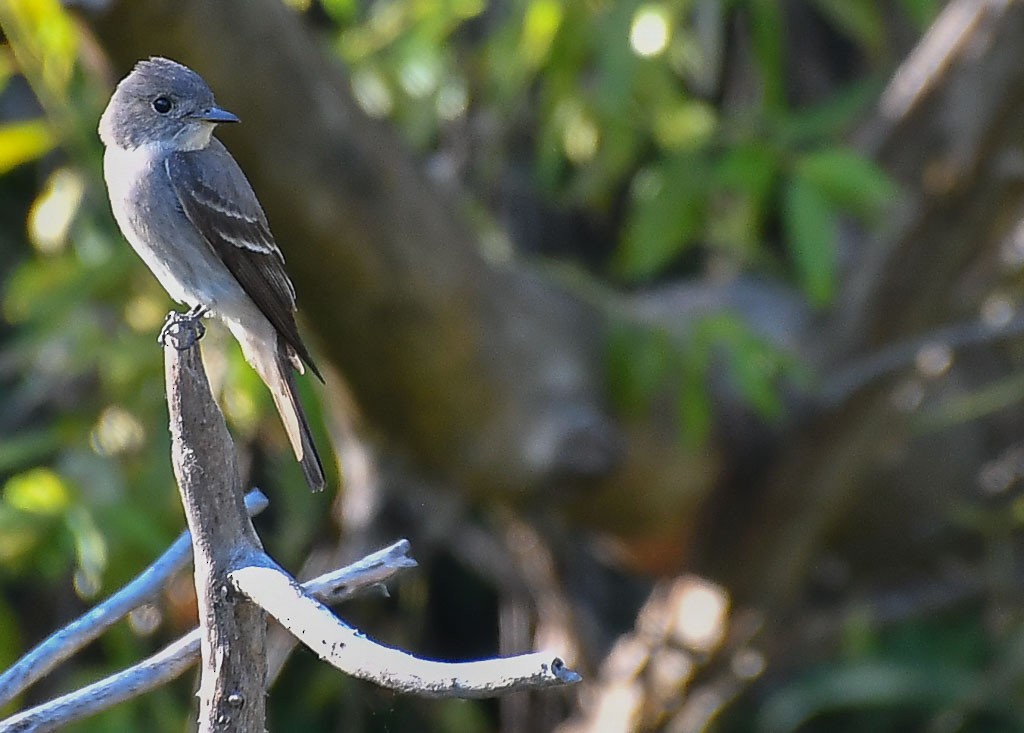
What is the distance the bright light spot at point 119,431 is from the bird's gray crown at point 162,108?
2.09m

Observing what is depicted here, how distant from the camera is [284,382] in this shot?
290 centimetres

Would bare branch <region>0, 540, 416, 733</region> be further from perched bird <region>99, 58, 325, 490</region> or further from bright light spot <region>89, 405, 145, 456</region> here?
bright light spot <region>89, 405, 145, 456</region>

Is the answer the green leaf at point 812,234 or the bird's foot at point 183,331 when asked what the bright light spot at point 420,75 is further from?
the bird's foot at point 183,331

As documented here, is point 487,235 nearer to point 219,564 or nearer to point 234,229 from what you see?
point 234,229

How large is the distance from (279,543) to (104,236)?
1348 mm

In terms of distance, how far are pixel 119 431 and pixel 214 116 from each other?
7.72 ft

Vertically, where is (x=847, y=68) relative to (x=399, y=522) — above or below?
above

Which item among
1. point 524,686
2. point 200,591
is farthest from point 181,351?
point 524,686

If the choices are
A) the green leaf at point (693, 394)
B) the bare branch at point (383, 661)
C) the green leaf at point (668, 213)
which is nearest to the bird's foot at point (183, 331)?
the bare branch at point (383, 661)

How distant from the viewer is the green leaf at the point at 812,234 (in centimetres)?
438

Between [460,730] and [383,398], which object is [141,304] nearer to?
[383,398]

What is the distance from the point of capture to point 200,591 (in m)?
1.84

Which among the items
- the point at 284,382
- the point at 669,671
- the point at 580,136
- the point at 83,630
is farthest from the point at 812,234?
the point at 83,630

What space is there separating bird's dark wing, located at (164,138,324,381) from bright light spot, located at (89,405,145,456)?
207 cm
